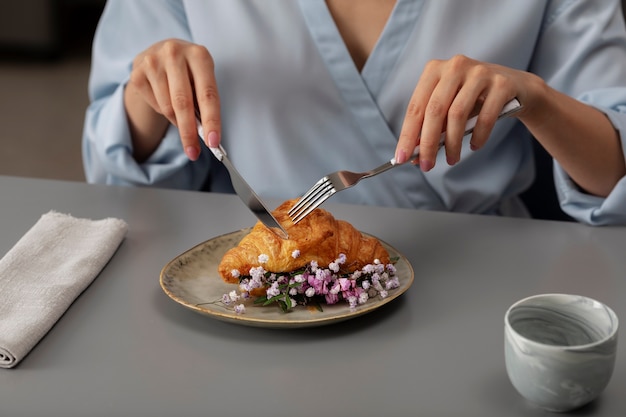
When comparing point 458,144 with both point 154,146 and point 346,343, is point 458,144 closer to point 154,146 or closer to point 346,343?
point 346,343

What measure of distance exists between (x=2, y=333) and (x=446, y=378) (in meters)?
0.38

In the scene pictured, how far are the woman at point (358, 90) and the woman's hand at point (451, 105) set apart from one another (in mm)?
176

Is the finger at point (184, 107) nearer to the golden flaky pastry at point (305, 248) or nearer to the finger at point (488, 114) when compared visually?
the golden flaky pastry at point (305, 248)

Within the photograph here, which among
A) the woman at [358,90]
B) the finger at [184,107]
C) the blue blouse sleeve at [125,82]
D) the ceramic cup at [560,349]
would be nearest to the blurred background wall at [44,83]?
the blue blouse sleeve at [125,82]

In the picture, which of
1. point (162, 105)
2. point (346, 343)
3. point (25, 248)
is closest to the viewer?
point (346, 343)

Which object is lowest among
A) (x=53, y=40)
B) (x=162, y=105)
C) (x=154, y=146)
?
(x=53, y=40)

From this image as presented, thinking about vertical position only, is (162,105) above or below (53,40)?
above

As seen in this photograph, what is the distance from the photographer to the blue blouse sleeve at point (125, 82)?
126 centimetres

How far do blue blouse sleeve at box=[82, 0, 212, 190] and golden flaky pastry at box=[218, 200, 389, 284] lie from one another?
416mm

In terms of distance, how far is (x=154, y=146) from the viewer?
4.20 ft

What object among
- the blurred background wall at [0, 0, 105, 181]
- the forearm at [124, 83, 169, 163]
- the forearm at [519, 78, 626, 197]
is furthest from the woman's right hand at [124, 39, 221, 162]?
the blurred background wall at [0, 0, 105, 181]

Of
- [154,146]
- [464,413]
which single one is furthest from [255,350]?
[154,146]

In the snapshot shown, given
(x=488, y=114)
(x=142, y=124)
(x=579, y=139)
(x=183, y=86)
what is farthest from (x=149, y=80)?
(x=579, y=139)

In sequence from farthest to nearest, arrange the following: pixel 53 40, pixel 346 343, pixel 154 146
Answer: pixel 53 40
pixel 154 146
pixel 346 343
